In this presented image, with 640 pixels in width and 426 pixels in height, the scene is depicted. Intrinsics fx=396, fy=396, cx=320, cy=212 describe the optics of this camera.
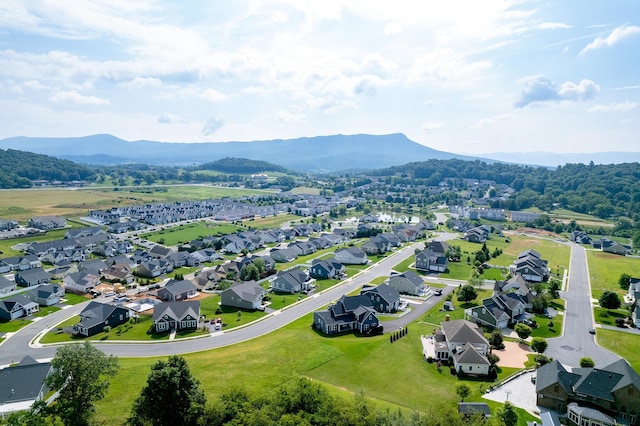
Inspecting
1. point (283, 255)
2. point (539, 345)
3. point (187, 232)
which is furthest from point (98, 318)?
point (187, 232)

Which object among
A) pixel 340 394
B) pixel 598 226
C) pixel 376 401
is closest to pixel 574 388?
pixel 376 401

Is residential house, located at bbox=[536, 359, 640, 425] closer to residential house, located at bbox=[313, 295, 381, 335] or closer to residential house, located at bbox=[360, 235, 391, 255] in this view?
residential house, located at bbox=[313, 295, 381, 335]

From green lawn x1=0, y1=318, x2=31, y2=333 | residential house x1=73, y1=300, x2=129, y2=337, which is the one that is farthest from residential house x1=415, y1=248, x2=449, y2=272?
green lawn x1=0, y1=318, x2=31, y2=333

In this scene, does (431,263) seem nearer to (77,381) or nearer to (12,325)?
(77,381)

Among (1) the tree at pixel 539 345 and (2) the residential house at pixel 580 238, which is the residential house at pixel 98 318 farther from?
(2) the residential house at pixel 580 238

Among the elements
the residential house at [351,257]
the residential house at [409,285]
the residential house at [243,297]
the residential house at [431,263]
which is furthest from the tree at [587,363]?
the residential house at [351,257]

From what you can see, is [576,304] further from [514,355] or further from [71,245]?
[71,245]
